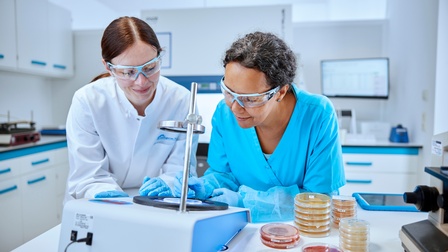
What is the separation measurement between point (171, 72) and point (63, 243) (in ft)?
8.47

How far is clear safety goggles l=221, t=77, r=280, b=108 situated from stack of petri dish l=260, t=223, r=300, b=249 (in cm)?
39

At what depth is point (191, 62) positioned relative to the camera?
319cm

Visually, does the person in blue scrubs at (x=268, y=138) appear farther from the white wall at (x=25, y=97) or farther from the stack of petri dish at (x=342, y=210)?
the white wall at (x=25, y=97)

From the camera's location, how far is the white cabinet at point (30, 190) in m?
2.48

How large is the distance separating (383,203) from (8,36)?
318 centimetres

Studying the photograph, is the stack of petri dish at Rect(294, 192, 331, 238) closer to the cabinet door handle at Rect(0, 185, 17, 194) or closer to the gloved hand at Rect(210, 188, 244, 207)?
the gloved hand at Rect(210, 188, 244, 207)

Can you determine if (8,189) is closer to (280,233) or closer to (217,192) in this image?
(217,192)

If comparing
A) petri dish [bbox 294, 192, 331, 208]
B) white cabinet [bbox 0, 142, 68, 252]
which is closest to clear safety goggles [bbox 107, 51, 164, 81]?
petri dish [bbox 294, 192, 331, 208]

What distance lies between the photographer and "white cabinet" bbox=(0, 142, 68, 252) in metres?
2.48

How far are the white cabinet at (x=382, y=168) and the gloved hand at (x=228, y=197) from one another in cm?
196

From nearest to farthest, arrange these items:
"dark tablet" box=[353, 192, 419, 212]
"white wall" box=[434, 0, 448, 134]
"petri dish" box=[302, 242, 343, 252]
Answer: "petri dish" box=[302, 242, 343, 252] → "dark tablet" box=[353, 192, 419, 212] → "white wall" box=[434, 0, 448, 134]

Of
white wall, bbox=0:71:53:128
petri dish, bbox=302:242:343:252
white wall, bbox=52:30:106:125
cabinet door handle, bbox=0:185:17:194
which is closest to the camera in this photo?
petri dish, bbox=302:242:343:252

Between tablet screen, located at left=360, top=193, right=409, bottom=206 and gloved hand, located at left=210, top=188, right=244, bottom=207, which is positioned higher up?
gloved hand, located at left=210, top=188, right=244, bottom=207

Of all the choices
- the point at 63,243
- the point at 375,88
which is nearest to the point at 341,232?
the point at 63,243
